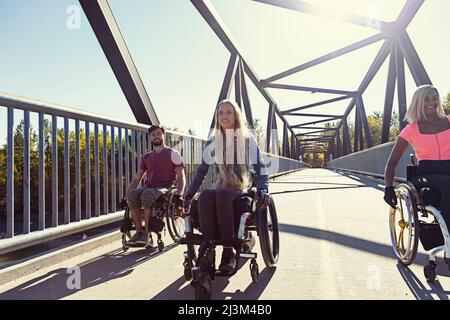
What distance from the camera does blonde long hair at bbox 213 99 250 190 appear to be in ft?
8.00

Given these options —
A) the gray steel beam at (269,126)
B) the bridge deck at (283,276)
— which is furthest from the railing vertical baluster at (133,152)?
the gray steel beam at (269,126)

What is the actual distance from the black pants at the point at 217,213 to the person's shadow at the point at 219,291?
0.30 meters

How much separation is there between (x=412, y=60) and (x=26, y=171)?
9.42 m

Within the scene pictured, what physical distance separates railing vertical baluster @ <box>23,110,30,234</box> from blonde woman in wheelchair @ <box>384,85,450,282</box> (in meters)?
2.55

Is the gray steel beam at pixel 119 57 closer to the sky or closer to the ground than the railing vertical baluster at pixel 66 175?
closer to the sky

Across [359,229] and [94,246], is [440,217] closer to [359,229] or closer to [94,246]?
[359,229]

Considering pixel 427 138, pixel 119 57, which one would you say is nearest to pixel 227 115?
pixel 427 138

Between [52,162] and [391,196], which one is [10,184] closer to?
[52,162]

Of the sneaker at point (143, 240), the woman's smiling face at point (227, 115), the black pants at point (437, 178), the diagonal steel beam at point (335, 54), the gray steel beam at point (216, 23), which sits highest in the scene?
the diagonal steel beam at point (335, 54)

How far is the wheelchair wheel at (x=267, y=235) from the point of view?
2258 millimetres

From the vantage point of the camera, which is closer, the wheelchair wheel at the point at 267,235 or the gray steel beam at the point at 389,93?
the wheelchair wheel at the point at 267,235

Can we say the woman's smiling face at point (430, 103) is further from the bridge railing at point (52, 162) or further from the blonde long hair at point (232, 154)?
the bridge railing at point (52, 162)

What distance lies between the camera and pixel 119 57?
419 centimetres
